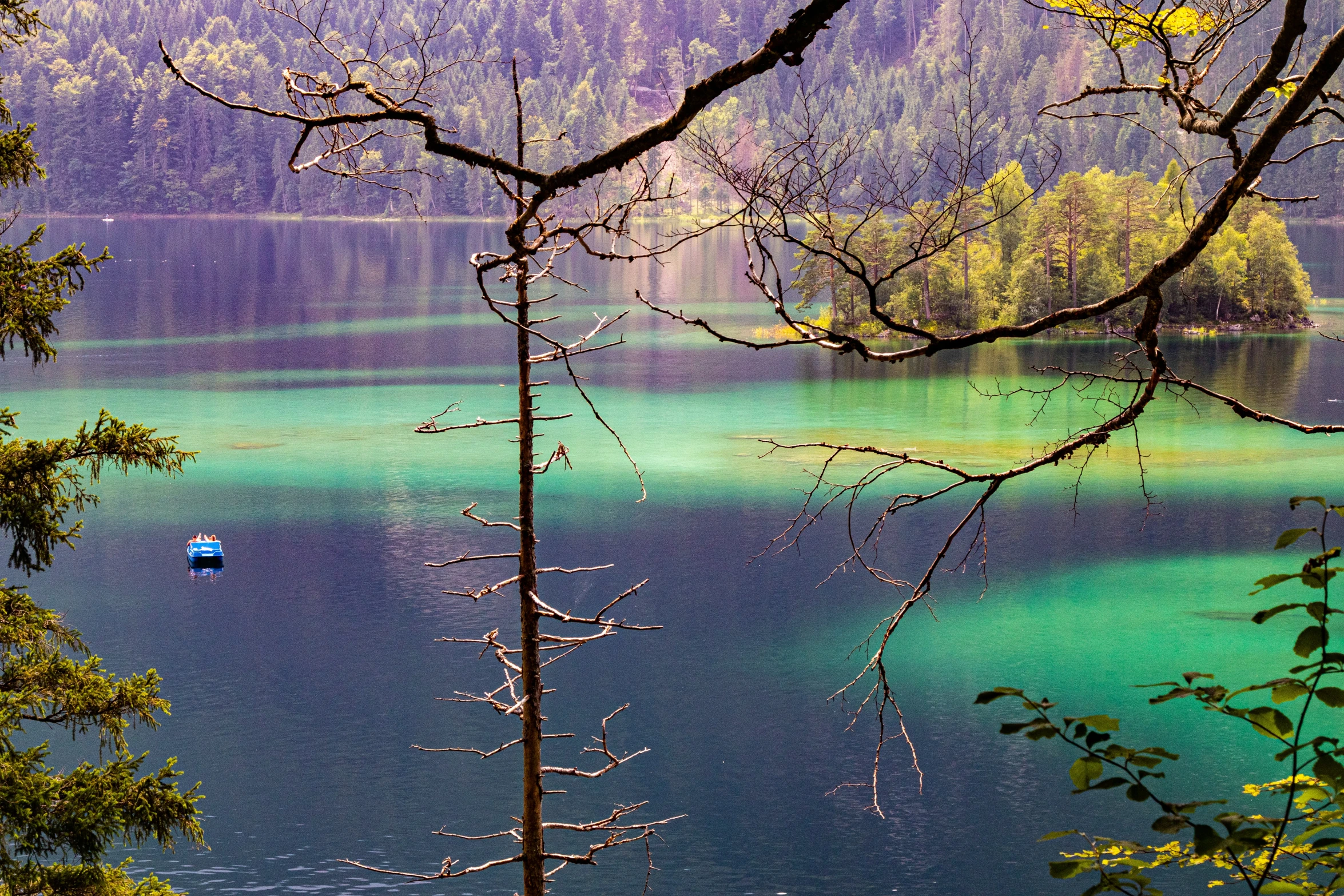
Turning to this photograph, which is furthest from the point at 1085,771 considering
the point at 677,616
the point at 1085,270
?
the point at 1085,270

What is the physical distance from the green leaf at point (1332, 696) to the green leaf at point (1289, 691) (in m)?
0.09

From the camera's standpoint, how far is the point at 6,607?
11562 millimetres

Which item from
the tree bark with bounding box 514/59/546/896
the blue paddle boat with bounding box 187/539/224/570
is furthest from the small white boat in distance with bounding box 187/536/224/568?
the tree bark with bounding box 514/59/546/896

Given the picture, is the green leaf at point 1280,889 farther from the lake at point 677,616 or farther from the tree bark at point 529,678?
the lake at point 677,616

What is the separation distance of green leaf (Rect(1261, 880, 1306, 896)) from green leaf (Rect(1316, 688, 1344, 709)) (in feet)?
1.40

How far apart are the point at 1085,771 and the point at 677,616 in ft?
85.3

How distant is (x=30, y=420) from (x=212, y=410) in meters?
6.05

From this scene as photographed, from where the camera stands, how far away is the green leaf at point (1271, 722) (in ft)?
11.1

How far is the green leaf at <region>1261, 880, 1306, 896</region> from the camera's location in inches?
121

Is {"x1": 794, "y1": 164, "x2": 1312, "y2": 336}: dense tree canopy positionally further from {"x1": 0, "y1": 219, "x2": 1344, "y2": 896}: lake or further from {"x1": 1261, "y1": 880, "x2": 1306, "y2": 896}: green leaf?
{"x1": 1261, "y1": 880, "x2": 1306, "y2": 896}: green leaf

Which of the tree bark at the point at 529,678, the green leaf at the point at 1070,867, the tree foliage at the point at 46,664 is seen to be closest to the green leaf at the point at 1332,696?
the green leaf at the point at 1070,867

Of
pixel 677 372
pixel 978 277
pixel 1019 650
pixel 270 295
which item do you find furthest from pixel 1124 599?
pixel 270 295

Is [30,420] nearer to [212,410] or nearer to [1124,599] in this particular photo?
[212,410]

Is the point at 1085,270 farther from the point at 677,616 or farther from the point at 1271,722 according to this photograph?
the point at 1271,722
